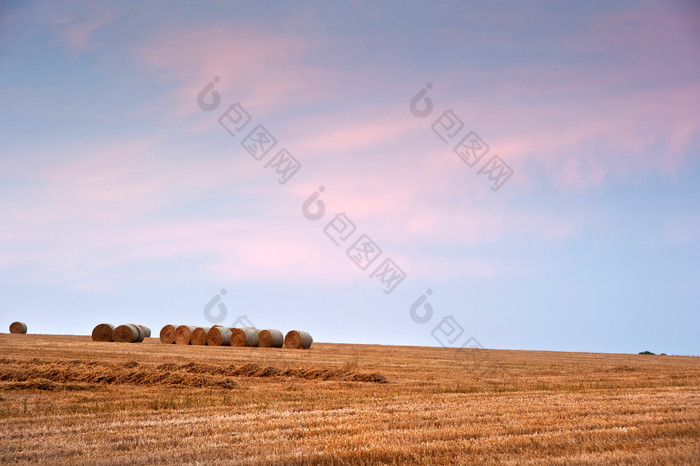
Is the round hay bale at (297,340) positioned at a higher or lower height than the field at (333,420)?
higher

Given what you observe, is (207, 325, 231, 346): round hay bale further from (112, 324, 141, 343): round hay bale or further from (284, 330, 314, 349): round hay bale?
(112, 324, 141, 343): round hay bale

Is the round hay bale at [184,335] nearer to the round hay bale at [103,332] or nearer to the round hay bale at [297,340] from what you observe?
the round hay bale at [103,332]

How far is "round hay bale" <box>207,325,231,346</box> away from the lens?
125 feet

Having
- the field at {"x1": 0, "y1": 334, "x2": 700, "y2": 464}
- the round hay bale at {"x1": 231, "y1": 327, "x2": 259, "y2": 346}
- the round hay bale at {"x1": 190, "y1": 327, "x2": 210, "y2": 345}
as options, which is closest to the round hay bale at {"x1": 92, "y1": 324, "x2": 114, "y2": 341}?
the round hay bale at {"x1": 190, "y1": 327, "x2": 210, "y2": 345}

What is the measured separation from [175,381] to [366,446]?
9.22 m

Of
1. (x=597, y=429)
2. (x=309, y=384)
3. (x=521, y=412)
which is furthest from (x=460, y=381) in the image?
(x=597, y=429)

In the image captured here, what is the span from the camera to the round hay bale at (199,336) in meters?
38.9

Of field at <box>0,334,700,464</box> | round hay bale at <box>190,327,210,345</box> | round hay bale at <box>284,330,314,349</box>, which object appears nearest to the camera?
field at <box>0,334,700,464</box>

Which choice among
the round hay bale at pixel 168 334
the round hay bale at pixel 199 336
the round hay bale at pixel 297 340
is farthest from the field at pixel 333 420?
the round hay bale at pixel 168 334

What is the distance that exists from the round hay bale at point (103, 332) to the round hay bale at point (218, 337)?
646cm

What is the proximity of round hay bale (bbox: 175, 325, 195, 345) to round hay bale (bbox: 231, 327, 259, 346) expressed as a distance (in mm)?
3185

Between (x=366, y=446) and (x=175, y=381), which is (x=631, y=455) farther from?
(x=175, y=381)

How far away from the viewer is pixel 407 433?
859cm

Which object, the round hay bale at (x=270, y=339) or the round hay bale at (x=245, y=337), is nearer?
the round hay bale at (x=245, y=337)
